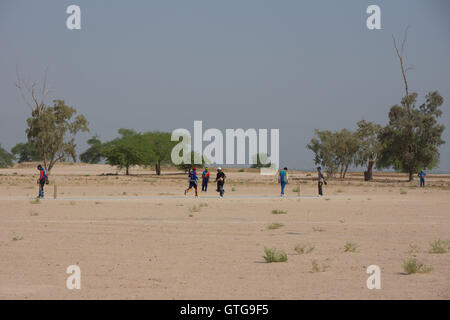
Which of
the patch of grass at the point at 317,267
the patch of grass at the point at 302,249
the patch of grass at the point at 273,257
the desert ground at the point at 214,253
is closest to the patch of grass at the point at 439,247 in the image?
the desert ground at the point at 214,253

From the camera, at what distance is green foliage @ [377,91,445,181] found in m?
70.2

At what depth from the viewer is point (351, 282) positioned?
36.8 feet

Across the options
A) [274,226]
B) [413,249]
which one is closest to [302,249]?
[413,249]

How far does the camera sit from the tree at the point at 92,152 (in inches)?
A: 6747

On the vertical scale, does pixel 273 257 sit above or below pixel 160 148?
below

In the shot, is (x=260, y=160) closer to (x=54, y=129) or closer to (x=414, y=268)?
(x=54, y=129)

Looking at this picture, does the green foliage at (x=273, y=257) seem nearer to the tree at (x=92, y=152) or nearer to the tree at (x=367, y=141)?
the tree at (x=367, y=141)

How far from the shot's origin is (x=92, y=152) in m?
172

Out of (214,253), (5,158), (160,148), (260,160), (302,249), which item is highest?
(160,148)

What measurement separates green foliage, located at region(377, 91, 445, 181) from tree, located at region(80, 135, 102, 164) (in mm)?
112728

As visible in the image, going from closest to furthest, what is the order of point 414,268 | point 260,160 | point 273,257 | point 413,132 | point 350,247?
point 414,268
point 273,257
point 350,247
point 413,132
point 260,160

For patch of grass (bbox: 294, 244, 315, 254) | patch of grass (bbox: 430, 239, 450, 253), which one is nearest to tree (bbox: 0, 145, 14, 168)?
patch of grass (bbox: 294, 244, 315, 254)

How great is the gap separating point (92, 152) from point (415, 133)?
117753mm
